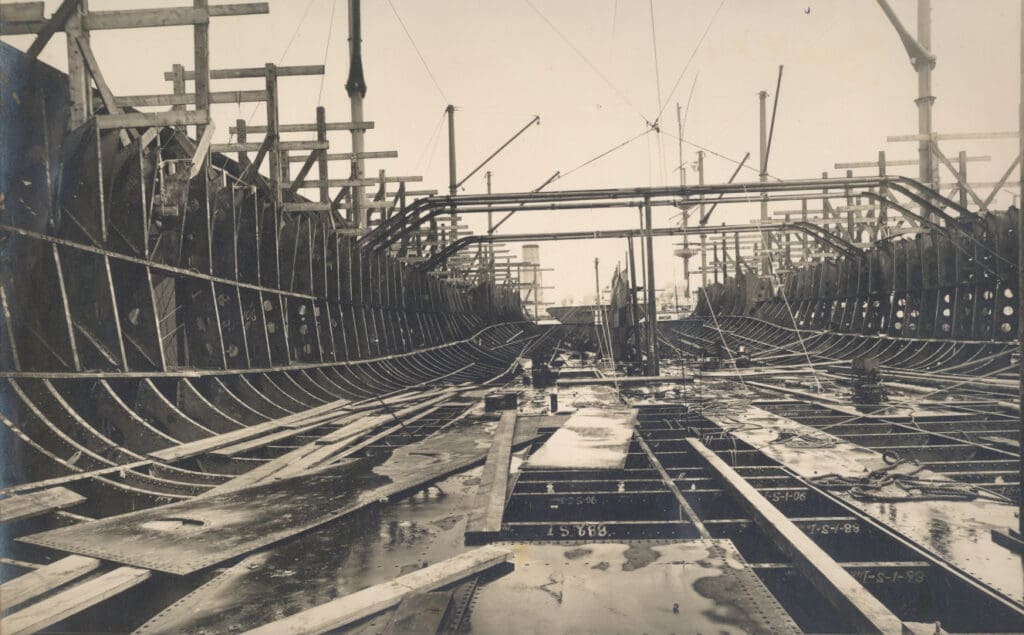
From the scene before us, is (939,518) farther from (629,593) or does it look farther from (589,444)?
(589,444)

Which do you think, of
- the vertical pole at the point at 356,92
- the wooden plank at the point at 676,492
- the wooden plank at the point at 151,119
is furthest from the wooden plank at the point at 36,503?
the vertical pole at the point at 356,92

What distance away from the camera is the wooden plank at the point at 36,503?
161 inches

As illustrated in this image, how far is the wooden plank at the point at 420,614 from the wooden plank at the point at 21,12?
7019 millimetres

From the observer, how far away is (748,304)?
28094mm

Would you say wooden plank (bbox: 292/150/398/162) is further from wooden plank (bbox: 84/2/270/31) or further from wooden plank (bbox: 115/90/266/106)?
wooden plank (bbox: 84/2/270/31)

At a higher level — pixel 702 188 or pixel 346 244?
pixel 702 188

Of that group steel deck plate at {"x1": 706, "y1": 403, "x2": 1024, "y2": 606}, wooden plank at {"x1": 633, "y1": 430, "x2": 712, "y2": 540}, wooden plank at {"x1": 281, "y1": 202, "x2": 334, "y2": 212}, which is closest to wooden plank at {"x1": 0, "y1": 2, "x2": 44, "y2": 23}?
wooden plank at {"x1": 281, "y1": 202, "x2": 334, "y2": 212}

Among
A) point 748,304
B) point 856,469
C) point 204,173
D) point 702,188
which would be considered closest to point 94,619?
point 856,469

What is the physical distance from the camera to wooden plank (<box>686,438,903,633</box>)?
308 cm

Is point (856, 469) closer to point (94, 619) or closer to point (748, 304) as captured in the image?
point (94, 619)

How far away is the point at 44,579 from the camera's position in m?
3.46

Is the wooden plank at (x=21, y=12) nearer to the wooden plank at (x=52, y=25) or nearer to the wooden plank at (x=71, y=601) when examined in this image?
the wooden plank at (x=52, y=25)

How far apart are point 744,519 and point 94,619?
4.40 m

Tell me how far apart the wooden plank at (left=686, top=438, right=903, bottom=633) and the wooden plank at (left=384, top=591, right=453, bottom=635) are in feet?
6.47
